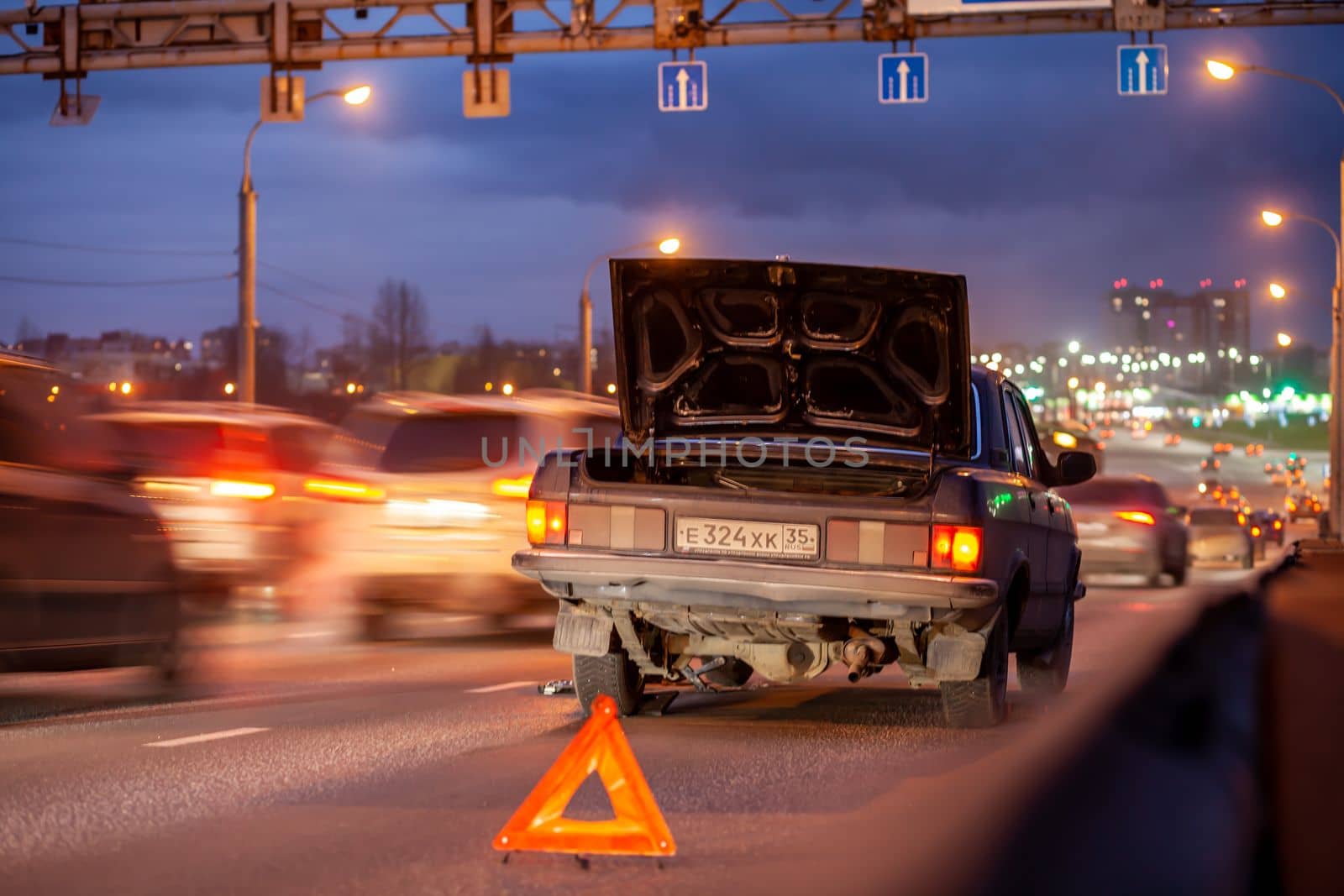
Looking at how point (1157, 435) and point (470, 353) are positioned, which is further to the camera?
point (1157, 435)

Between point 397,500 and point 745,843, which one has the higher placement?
point 397,500

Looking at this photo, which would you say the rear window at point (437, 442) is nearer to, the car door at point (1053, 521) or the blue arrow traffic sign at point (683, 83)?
the car door at point (1053, 521)

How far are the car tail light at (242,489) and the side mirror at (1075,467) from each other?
7.07m


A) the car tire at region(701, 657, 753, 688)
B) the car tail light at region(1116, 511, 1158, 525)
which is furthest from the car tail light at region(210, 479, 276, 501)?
the car tail light at region(1116, 511, 1158, 525)

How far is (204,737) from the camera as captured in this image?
8.55m

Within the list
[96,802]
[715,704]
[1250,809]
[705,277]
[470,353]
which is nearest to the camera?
[1250,809]

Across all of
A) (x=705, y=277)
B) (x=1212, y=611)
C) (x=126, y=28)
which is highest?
(x=126, y=28)

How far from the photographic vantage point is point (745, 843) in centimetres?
601

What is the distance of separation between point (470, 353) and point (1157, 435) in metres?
93.9

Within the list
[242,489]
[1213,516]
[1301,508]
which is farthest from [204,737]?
[1301,508]

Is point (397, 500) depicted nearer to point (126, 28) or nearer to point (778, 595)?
point (778, 595)

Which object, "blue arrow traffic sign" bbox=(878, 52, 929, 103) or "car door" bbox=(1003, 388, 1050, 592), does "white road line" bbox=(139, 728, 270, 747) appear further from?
"blue arrow traffic sign" bbox=(878, 52, 929, 103)

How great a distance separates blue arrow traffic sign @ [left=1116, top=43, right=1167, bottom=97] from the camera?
21938mm

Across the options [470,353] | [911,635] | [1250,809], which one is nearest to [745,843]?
[1250,809]
